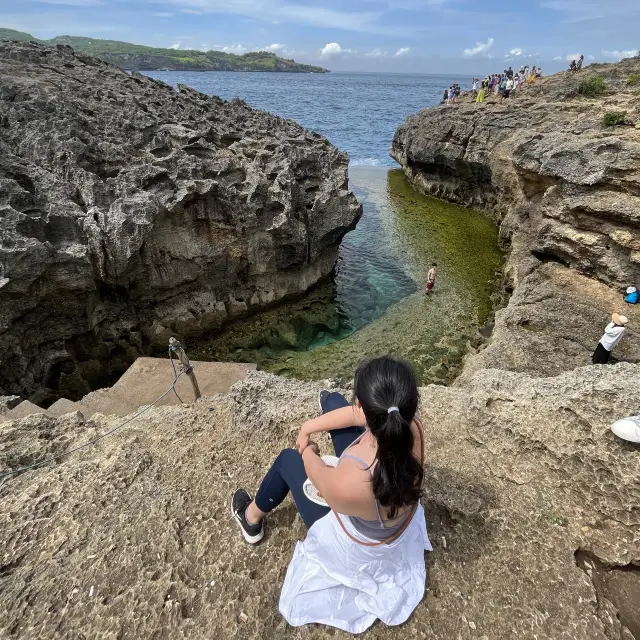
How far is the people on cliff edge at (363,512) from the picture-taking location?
8.14 feet

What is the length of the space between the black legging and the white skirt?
205mm

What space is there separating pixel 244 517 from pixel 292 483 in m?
0.79

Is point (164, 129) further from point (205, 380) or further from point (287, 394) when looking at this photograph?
point (287, 394)

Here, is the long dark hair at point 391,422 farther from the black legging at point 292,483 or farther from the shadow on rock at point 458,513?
the shadow on rock at point 458,513

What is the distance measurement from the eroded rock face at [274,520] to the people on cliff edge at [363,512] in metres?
0.30

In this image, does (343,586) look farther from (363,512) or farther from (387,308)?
(387,308)

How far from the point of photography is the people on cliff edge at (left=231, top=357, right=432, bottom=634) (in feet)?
8.14

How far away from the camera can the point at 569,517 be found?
408 cm

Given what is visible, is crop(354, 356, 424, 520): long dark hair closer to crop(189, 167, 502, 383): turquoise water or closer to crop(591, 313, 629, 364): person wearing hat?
crop(591, 313, 629, 364): person wearing hat

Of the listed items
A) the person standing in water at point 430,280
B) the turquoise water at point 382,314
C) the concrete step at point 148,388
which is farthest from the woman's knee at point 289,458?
the person standing in water at point 430,280

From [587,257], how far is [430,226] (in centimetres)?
1311

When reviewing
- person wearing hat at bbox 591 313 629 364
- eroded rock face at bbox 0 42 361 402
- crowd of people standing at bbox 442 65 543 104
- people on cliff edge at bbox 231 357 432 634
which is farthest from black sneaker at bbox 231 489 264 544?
crowd of people standing at bbox 442 65 543 104

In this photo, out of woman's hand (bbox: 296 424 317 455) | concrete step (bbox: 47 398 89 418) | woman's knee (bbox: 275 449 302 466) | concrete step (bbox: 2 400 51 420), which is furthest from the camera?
concrete step (bbox: 47 398 89 418)

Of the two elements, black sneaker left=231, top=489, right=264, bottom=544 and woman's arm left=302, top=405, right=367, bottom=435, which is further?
black sneaker left=231, top=489, right=264, bottom=544
